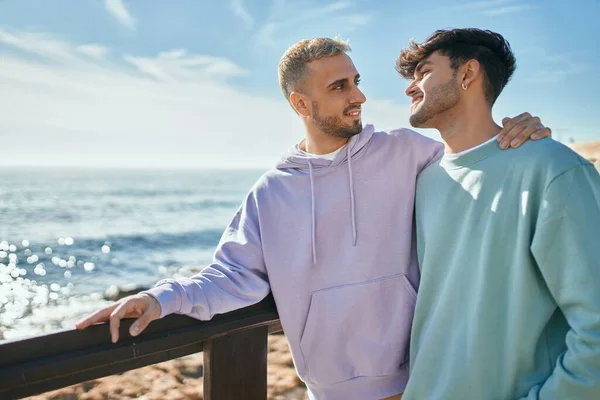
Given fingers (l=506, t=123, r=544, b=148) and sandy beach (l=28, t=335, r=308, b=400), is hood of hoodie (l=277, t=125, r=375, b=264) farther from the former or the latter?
sandy beach (l=28, t=335, r=308, b=400)

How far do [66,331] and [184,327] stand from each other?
1.10 feet

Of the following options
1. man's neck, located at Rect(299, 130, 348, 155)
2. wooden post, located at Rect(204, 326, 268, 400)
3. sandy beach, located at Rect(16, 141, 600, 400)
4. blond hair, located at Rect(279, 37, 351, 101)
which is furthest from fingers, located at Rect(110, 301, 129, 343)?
sandy beach, located at Rect(16, 141, 600, 400)

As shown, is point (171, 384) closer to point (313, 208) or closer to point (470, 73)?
point (313, 208)

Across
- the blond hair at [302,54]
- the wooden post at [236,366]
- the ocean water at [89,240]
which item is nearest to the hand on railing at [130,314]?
the wooden post at [236,366]

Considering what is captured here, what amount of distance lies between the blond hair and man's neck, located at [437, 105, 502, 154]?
709mm

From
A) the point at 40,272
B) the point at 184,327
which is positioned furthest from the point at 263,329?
the point at 40,272

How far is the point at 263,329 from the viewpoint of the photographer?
1.69 meters

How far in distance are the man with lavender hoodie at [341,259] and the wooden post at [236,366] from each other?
14 centimetres

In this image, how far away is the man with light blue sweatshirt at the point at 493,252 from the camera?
1.32 metres

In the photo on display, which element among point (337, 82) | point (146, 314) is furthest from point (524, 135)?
point (146, 314)

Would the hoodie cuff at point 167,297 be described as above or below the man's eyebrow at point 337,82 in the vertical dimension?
below

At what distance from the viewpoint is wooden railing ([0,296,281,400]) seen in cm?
119

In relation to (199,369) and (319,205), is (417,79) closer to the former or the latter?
(319,205)

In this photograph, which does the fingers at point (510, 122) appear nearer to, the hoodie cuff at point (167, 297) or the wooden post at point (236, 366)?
the wooden post at point (236, 366)
